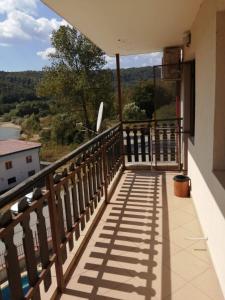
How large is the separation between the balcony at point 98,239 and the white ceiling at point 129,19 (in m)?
1.29

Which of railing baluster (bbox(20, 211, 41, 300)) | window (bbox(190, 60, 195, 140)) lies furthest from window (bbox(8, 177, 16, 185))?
railing baluster (bbox(20, 211, 41, 300))

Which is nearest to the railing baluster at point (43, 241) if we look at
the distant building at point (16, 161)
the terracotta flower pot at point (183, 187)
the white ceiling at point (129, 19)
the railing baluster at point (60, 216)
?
the railing baluster at point (60, 216)

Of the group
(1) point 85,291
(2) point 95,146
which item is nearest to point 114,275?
(1) point 85,291

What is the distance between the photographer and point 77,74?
53.2 ft

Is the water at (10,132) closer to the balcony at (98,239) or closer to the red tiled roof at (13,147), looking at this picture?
the red tiled roof at (13,147)

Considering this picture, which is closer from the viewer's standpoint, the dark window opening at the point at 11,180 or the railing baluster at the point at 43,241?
the railing baluster at the point at 43,241

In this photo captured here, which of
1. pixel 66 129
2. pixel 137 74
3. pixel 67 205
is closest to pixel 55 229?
pixel 67 205

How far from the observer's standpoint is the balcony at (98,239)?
5.17ft

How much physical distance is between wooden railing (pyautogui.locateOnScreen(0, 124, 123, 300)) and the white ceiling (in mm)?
1300

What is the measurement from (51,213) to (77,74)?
15182 millimetres

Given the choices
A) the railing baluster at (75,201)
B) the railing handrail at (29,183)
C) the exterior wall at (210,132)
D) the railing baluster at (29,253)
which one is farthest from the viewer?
the railing baluster at (75,201)

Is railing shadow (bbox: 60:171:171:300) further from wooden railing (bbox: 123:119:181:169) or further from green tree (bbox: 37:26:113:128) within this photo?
green tree (bbox: 37:26:113:128)

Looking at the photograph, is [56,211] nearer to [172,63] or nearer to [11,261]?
[11,261]

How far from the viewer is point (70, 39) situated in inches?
620
